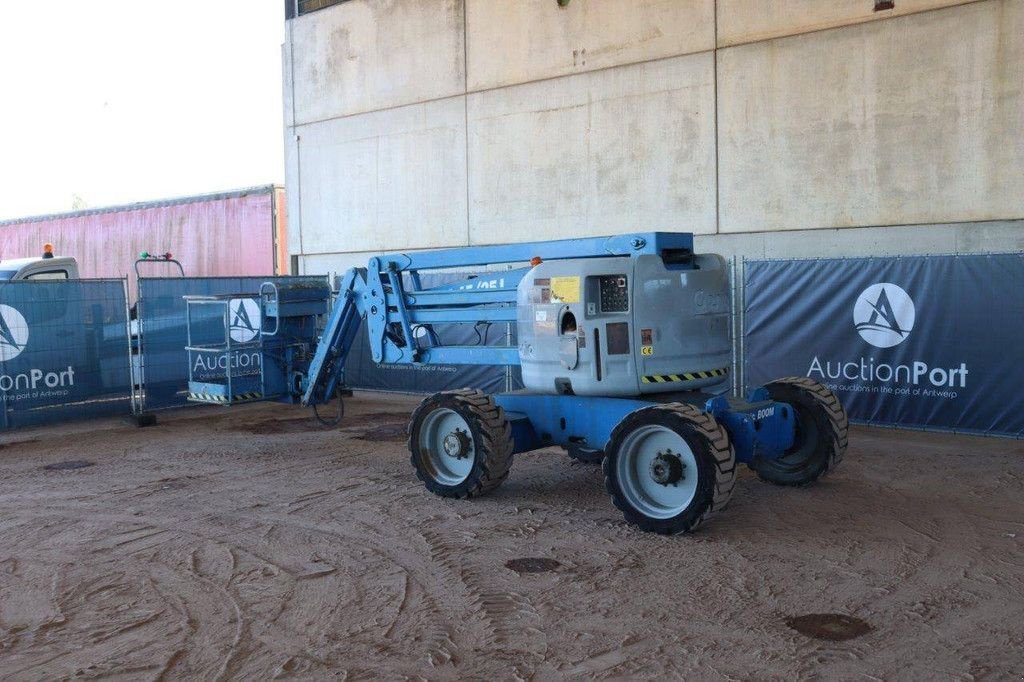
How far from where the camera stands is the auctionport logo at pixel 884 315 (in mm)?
12070

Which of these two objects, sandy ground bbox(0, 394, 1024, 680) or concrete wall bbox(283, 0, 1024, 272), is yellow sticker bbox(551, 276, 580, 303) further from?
concrete wall bbox(283, 0, 1024, 272)

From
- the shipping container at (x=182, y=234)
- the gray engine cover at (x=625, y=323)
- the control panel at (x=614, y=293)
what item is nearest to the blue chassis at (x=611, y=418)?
the gray engine cover at (x=625, y=323)

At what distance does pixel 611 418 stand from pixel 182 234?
18507 millimetres

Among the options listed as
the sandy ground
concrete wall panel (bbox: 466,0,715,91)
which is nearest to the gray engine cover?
the sandy ground

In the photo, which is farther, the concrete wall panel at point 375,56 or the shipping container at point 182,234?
the shipping container at point 182,234

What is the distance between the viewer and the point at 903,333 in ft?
39.7

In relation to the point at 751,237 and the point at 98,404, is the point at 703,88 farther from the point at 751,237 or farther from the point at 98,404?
the point at 98,404

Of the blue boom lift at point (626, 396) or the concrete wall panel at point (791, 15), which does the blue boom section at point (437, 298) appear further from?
the concrete wall panel at point (791, 15)

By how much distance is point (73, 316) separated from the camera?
14250 millimetres

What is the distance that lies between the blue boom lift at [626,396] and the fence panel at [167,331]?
575 cm

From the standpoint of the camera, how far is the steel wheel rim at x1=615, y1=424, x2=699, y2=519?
25.2ft

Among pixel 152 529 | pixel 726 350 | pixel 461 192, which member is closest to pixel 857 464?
pixel 726 350

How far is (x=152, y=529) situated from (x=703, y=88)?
32.3 ft

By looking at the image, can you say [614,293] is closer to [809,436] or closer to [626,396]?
[626,396]
